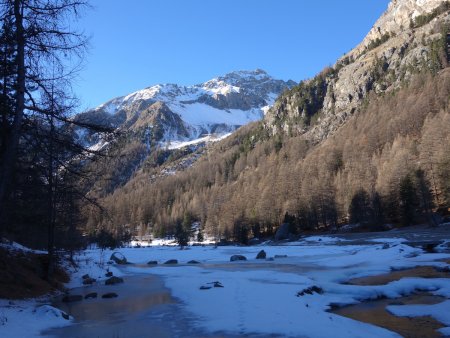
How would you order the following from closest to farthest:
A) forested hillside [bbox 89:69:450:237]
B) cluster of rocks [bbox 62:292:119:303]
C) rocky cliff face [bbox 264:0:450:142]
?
1. cluster of rocks [bbox 62:292:119:303]
2. forested hillside [bbox 89:69:450:237]
3. rocky cliff face [bbox 264:0:450:142]

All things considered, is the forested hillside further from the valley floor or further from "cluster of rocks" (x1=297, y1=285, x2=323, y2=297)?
"cluster of rocks" (x1=297, y1=285, x2=323, y2=297)

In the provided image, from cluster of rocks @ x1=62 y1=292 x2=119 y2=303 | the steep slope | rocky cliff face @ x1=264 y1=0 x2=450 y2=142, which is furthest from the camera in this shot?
rocky cliff face @ x1=264 y1=0 x2=450 y2=142

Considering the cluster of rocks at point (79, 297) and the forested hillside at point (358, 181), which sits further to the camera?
the forested hillside at point (358, 181)

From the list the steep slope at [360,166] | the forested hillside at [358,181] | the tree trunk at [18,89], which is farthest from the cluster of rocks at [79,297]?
the tree trunk at [18,89]

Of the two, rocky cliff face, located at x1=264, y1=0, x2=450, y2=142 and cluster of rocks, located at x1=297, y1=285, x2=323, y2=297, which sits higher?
rocky cliff face, located at x1=264, y1=0, x2=450, y2=142

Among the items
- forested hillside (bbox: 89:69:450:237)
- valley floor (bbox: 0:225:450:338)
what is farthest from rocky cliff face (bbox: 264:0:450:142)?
valley floor (bbox: 0:225:450:338)

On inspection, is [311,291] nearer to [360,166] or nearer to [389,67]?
[360,166]

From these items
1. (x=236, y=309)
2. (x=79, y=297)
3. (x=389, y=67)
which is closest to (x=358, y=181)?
(x=79, y=297)

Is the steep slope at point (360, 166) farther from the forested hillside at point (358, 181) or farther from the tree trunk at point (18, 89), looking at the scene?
the tree trunk at point (18, 89)

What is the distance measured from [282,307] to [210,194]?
16010 cm

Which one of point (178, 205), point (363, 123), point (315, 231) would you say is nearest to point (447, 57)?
point (363, 123)

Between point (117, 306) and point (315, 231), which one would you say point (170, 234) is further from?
point (117, 306)

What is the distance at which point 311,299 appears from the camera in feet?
43.2

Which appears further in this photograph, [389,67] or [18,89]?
[389,67]
